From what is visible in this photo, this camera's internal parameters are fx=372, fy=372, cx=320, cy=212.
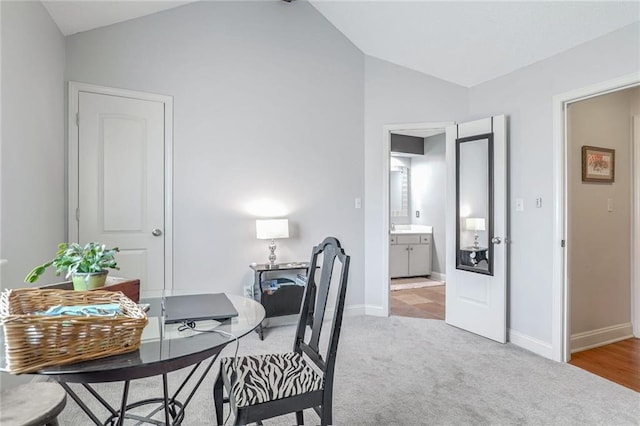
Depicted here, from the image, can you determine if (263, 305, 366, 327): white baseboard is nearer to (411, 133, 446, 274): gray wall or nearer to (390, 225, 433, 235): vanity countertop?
(390, 225, 433, 235): vanity countertop

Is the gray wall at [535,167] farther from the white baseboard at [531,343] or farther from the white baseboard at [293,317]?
the white baseboard at [293,317]

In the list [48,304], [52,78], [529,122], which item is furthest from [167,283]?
[529,122]

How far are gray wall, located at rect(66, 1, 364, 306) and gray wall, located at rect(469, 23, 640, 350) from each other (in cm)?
154

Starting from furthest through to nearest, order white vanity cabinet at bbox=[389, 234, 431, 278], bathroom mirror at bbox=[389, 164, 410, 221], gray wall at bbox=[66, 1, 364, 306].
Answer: bathroom mirror at bbox=[389, 164, 410, 221] < white vanity cabinet at bbox=[389, 234, 431, 278] < gray wall at bbox=[66, 1, 364, 306]

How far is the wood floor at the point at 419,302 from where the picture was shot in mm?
4258

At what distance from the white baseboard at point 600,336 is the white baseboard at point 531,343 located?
0.33m

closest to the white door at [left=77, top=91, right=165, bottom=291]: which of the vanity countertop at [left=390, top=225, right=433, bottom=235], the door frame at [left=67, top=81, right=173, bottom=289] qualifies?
the door frame at [left=67, top=81, right=173, bottom=289]

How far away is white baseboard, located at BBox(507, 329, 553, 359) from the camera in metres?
2.96

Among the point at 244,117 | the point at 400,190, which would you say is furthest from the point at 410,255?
the point at 244,117

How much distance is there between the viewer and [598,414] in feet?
6.91

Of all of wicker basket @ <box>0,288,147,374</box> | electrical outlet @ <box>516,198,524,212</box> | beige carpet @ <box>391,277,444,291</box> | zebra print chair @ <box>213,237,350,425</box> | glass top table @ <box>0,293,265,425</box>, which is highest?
electrical outlet @ <box>516,198,524,212</box>

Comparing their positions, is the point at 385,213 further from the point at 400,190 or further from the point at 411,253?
the point at 400,190

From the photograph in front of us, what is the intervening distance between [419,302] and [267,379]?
365 centimetres

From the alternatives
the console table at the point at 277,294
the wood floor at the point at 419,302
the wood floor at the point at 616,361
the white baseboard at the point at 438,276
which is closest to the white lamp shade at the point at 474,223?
the wood floor at the point at 419,302
